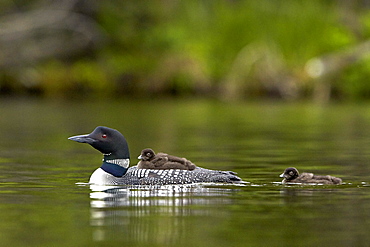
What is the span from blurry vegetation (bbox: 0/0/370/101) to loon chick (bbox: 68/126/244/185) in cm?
3535

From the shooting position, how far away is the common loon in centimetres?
1087

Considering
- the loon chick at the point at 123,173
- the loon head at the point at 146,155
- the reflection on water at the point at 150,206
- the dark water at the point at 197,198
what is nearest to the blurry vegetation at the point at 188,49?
the dark water at the point at 197,198

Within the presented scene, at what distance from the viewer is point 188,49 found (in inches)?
1983

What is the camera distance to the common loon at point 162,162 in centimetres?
1087

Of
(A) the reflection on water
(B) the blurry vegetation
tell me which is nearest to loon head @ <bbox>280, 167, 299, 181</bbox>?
(A) the reflection on water

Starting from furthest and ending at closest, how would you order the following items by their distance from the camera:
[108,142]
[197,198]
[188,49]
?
[188,49] < [108,142] < [197,198]

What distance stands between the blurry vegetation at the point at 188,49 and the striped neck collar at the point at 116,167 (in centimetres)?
3542

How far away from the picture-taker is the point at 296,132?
2244 centimetres

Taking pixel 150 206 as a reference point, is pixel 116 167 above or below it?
above

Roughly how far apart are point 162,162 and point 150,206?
1999 millimetres

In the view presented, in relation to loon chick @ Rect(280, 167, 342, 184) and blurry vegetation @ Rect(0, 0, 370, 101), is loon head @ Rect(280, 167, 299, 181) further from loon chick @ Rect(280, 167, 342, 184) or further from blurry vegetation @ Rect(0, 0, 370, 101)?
blurry vegetation @ Rect(0, 0, 370, 101)

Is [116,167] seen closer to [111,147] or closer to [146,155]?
[111,147]

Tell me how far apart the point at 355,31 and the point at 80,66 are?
1548cm

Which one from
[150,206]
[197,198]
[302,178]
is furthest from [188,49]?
[150,206]
